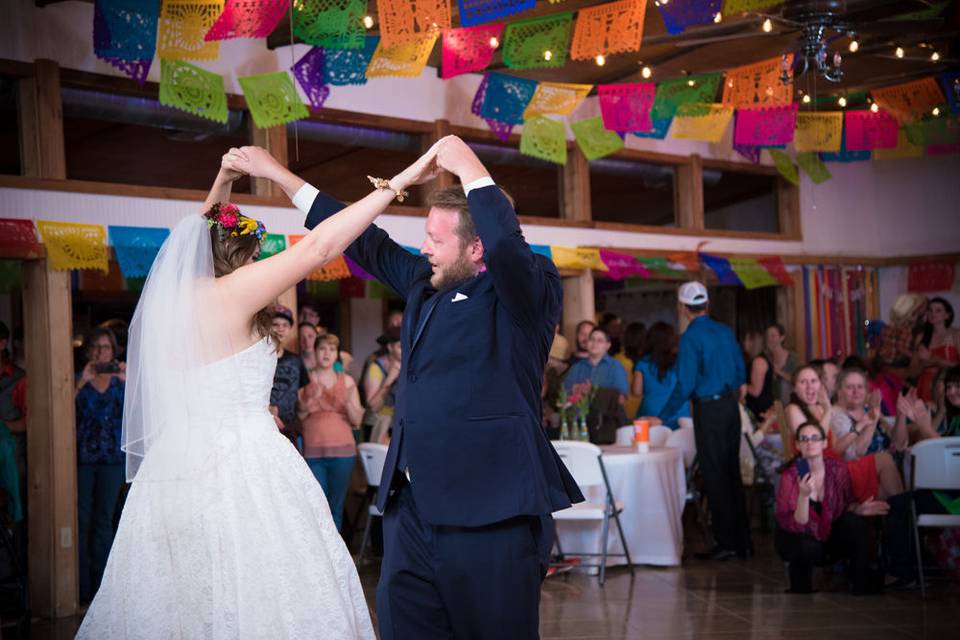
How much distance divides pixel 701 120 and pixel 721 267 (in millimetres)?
1842

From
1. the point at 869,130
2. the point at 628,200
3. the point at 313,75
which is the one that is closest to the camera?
the point at 313,75

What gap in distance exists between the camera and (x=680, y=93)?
8219 mm

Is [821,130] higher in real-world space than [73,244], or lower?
higher

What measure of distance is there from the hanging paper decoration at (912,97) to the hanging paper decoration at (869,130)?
524mm

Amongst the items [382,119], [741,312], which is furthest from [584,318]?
[741,312]

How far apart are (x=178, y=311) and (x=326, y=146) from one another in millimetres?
7291

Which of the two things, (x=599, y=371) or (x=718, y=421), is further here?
(x=599, y=371)

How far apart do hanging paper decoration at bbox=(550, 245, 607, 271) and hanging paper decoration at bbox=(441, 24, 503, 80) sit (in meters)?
2.53

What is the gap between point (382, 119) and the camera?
805 centimetres

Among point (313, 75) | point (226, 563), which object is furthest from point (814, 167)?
point (226, 563)

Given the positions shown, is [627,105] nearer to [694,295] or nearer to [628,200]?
[694,295]

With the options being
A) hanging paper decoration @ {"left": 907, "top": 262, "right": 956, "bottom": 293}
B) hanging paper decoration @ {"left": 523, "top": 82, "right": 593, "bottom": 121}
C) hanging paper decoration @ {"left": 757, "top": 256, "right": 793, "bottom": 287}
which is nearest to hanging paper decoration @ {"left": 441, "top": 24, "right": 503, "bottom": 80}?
hanging paper decoration @ {"left": 523, "top": 82, "right": 593, "bottom": 121}

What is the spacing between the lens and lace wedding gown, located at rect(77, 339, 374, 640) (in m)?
2.97

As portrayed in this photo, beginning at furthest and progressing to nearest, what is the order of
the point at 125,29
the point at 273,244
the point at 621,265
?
1. the point at 621,265
2. the point at 273,244
3. the point at 125,29
